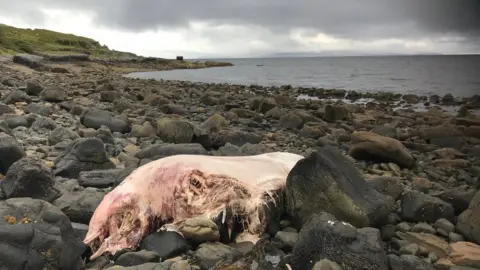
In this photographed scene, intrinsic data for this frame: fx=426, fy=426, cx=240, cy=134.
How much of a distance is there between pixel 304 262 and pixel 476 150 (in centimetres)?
1020

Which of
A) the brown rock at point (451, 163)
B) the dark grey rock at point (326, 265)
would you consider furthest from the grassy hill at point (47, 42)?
the dark grey rock at point (326, 265)

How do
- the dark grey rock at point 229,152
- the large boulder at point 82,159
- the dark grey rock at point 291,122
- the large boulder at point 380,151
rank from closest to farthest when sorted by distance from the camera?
1. the large boulder at point 82,159
2. the dark grey rock at point 229,152
3. the large boulder at point 380,151
4. the dark grey rock at point 291,122

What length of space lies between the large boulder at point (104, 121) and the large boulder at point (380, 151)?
6136 mm

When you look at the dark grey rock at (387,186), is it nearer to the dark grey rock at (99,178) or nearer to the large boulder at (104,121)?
the dark grey rock at (99,178)

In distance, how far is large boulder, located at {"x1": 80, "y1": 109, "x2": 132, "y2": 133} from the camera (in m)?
11.7

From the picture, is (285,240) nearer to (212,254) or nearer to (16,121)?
(212,254)

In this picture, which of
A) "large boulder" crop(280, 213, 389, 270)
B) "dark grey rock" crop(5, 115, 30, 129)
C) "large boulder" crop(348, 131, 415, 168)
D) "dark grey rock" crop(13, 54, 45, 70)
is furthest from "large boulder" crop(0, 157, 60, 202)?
"dark grey rock" crop(13, 54, 45, 70)

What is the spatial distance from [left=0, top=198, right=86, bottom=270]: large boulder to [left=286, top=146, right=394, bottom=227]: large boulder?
2615 mm

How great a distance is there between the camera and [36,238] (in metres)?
3.95

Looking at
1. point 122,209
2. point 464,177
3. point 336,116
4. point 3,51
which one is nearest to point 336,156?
point 122,209

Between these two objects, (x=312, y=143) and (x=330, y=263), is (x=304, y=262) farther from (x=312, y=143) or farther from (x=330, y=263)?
(x=312, y=143)

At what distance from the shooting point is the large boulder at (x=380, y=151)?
32.8 feet

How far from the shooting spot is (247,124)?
49.5 ft

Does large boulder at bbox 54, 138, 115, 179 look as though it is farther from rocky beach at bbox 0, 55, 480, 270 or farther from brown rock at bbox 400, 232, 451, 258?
brown rock at bbox 400, 232, 451, 258
